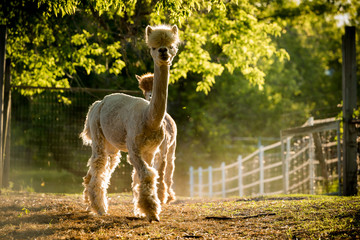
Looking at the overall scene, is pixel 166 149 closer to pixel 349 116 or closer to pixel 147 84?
pixel 147 84

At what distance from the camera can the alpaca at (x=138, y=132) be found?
530 centimetres

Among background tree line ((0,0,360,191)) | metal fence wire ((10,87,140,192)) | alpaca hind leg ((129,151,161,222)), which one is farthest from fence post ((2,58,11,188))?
alpaca hind leg ((129,151,161,222))

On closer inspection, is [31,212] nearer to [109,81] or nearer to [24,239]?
[24,239]

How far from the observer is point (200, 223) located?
217 inches

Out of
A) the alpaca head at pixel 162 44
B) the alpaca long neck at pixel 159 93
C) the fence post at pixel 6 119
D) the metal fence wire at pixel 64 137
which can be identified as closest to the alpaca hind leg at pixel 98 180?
the alpaca long neck at pixel 159 93

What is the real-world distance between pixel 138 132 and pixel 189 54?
8012 millimetres

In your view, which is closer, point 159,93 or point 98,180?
point 159,93

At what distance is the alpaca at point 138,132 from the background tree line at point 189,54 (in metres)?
1.57

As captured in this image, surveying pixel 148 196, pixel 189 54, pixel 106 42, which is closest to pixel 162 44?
pixel 148 196

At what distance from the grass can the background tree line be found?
9.37 ft

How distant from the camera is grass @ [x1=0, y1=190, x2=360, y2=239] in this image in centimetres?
465

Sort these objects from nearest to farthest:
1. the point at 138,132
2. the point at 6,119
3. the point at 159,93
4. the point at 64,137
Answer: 1. the point at 159,93
2. the point at 138,132
3. the point at 6,119
4. the point at 64,137

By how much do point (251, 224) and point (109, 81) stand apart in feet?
43.6

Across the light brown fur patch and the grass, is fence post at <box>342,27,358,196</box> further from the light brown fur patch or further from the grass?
the light brown fur patch
